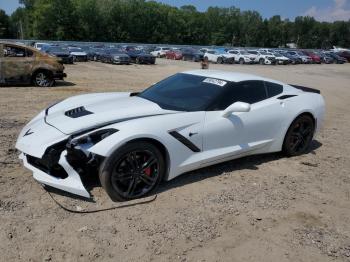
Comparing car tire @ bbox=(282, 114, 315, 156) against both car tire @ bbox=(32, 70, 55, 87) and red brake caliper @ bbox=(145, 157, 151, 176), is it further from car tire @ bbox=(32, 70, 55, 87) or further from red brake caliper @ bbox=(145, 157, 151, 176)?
car tire @ bbox=(32, 70, 55, 87)

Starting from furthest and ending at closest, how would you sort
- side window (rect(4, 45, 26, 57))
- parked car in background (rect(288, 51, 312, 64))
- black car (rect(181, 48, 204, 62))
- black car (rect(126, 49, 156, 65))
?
1. parked car in background (rect(288, 51, 312, 64))
2. black car (rect(181, 48, 204, 62))
3. black car (rect(126, 49, 156, 65))
4. side window (rect(4, 45, 26, 57))

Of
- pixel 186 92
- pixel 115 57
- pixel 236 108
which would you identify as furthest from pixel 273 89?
pixel 115 57

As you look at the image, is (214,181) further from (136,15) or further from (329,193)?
(136,15)

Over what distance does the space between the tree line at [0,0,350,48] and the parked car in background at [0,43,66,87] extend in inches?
2756

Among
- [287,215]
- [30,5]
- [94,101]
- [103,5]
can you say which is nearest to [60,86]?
A: [94,101]

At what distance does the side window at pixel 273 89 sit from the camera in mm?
6223

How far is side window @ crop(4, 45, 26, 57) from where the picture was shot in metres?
12.6

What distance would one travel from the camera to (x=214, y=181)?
17.6 ft

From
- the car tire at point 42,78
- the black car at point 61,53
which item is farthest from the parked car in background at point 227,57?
the car tire at point 42,78

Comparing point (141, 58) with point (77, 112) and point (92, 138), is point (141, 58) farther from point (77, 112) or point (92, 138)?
point (92, 138)

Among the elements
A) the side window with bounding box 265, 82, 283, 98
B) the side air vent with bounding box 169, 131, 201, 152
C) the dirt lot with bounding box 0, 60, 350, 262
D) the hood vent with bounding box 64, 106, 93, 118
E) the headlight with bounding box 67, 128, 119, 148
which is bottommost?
the dirt lot with bounding box 0, 60, 350, 262

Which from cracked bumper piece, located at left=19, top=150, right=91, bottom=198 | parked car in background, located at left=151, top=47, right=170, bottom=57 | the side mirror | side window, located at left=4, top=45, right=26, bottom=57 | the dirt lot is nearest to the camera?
the dirt lot

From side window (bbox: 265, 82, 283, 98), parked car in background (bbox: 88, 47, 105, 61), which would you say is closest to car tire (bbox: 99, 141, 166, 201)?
side window (bbox: 265, 82, 283, 98)

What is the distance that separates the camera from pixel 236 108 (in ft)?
16.9
